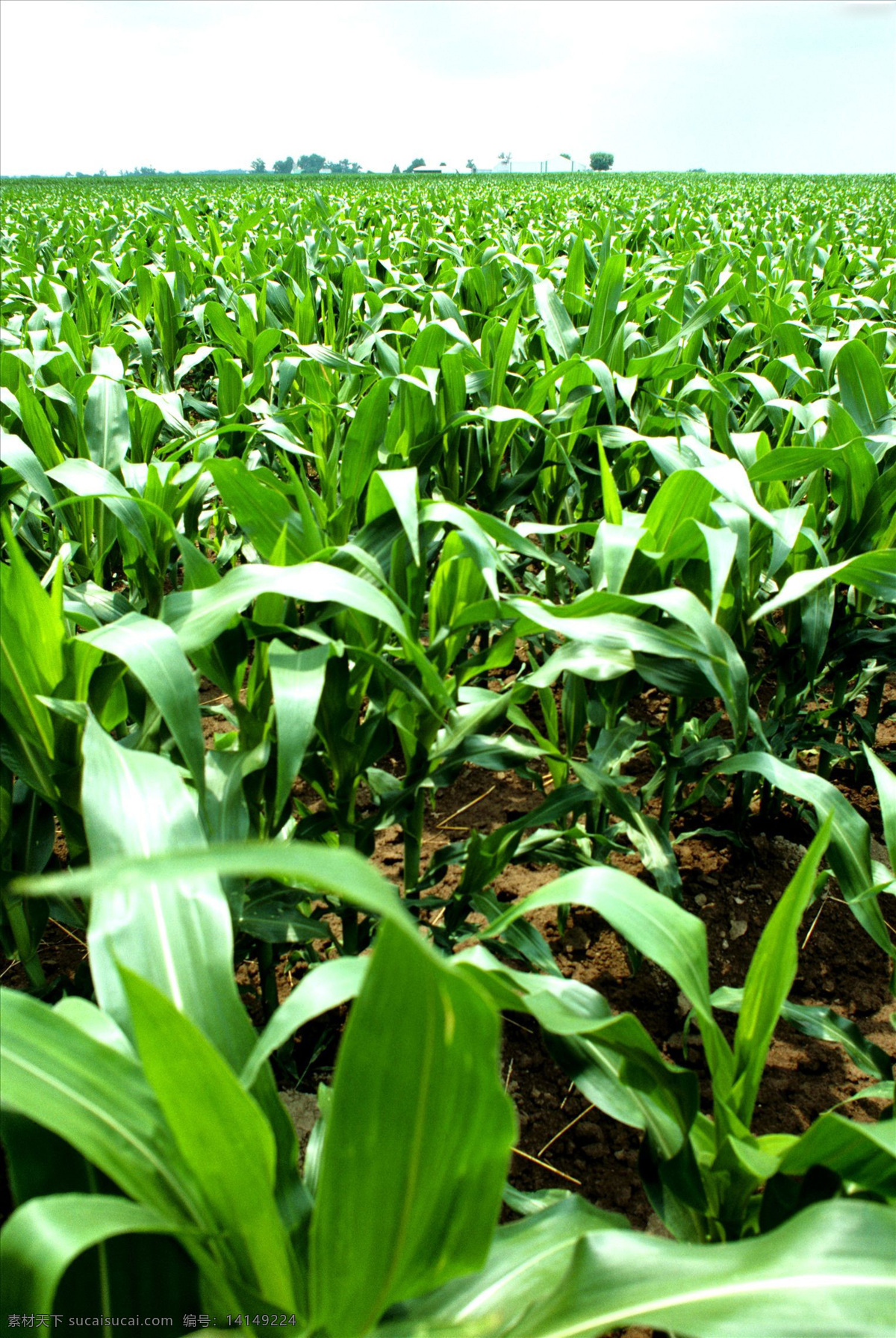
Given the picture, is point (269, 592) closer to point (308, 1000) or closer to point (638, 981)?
point (308, 1000)

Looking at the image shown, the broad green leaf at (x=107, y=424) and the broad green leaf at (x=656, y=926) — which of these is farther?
the broad green leaf at (x=107, y=424)

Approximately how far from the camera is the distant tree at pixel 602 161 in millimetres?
66438

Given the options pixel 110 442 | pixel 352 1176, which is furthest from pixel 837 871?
pixel 110 442

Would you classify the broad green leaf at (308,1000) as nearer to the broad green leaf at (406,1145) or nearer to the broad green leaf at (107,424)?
the broad green leaf at (406,1145)

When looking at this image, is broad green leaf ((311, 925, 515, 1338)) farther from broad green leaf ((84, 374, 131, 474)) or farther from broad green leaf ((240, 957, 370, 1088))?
broad green leaf ((84, 374, 131, 474))

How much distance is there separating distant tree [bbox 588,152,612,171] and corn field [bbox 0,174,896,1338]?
75665 millimetres

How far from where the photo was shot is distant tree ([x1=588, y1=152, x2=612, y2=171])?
218 ft

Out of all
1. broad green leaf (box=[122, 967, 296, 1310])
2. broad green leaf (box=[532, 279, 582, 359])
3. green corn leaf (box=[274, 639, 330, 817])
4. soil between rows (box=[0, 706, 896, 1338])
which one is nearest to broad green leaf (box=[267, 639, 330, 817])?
green corn leaf (box=[274, 639, 330, 817])

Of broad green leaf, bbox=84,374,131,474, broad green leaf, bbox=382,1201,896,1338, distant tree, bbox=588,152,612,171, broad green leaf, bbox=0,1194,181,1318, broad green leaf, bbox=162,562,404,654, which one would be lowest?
broad green leaf, bbox=382,1201,896,1338

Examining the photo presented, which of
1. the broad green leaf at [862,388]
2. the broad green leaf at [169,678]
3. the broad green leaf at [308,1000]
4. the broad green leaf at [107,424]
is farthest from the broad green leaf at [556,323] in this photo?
the broad green leaf at [308,1000]

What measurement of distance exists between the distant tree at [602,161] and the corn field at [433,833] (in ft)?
248

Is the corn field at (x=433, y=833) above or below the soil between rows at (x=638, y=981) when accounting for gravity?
above

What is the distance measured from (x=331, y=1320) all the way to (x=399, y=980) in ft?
0.80

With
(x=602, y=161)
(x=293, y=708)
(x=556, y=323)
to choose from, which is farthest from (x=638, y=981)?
(x=602, y=161)
